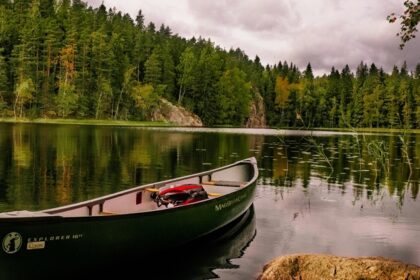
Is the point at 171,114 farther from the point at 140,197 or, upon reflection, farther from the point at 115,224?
the point at 115,224

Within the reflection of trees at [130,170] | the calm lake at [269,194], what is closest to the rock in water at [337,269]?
the calm lake at [269,194]

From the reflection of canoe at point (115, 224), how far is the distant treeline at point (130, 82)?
269 feet

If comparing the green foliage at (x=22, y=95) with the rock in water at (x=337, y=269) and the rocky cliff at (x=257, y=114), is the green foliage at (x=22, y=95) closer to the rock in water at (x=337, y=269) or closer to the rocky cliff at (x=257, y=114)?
the rocky cliff at (x=257, y=114)

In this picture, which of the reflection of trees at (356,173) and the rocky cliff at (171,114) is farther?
the rocky cliff at (171,114)

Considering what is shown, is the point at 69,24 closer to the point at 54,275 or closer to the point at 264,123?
the point at 264,123

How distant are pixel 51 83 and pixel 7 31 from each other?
53.7ft

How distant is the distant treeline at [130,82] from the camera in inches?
3907

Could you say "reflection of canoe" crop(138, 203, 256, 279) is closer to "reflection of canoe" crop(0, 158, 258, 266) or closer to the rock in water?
"reflection of canoe" crop(0, 158, 258, 266)

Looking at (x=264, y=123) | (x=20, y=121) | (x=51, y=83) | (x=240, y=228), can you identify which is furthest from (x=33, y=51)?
(x=240, y=228)

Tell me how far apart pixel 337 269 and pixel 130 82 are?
10793cm

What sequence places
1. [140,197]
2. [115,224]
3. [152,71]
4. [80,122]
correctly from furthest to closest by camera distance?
[152,71] → [80,122] → [140,197] → [115,224]

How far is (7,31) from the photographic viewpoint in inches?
4092

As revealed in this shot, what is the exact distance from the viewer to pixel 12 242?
8.60 meters

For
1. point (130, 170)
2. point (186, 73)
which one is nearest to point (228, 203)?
point (130, 170)
